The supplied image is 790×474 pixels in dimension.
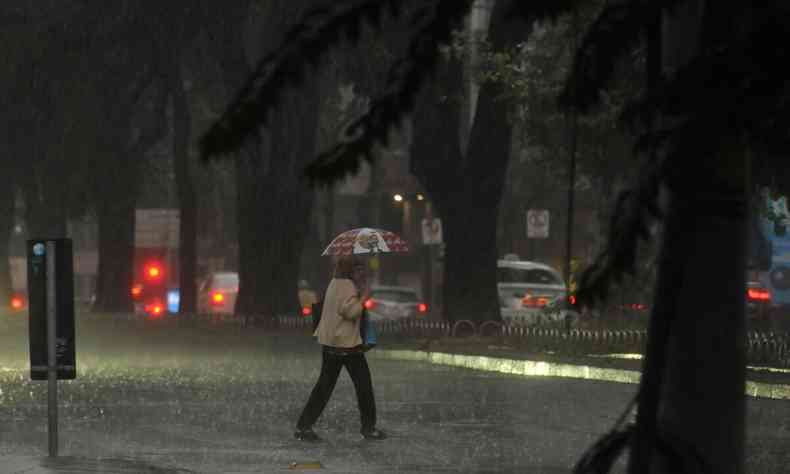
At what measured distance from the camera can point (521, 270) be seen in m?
47.3

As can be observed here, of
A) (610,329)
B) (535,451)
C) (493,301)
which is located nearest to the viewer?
(535,451)

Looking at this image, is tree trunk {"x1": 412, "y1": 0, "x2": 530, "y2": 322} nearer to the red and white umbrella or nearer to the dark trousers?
the red and white umbrella

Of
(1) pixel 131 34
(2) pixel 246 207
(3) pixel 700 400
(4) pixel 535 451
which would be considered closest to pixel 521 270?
(2) pixel 246 207

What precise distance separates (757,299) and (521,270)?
25.6ft

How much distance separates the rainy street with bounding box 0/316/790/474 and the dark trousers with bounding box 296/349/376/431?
253 millimetres

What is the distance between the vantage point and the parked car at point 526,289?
4347 cm

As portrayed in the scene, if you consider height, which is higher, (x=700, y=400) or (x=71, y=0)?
Answer: (x=71, y=0)

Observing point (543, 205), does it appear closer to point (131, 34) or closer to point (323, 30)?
point (131, 34)

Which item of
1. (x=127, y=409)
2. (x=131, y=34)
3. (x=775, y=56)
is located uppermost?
(x=131, y=34)

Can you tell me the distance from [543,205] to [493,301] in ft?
125

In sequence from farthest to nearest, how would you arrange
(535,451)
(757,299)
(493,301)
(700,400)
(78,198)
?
(78,198), (757,299), (493,301), (535,451), (700,400)

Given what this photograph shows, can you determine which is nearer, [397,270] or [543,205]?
[543,205]

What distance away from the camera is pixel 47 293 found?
43.7ft

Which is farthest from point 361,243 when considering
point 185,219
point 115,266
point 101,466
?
point 115,266
